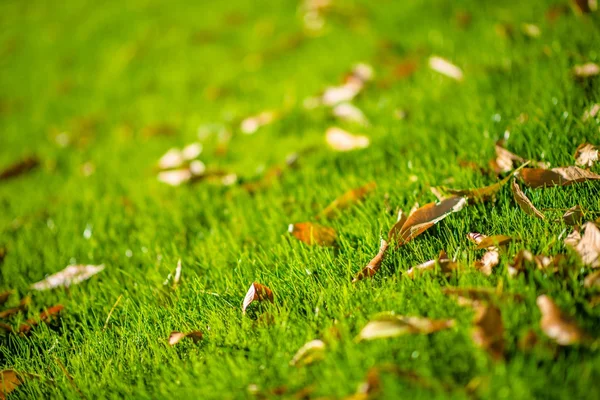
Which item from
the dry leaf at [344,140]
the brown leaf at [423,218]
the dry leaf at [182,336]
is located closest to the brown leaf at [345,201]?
the brown leaf at [423,218]

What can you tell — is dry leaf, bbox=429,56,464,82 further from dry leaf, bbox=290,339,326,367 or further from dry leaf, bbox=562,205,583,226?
dry leaf, bbox=290,339,326,367

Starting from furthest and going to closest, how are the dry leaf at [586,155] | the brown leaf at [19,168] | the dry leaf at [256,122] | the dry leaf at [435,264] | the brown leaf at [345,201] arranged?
the brown leaf at [19,168] < the dry leaf at [256,122] < the brown leaf at [345,201] < the dry leaf at [586,155] < the dry leaf at [435,264]

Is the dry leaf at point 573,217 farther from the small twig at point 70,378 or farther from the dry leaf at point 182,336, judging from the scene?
the small twig at point 70,378

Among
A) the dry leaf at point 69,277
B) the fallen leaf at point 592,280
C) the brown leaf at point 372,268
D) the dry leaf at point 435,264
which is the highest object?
the fallen leaf at point 592,280

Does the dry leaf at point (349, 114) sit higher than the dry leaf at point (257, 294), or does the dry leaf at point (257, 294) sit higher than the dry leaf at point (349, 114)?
the dry leaf at point (257, 294)

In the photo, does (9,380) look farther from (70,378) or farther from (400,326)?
(400,326)

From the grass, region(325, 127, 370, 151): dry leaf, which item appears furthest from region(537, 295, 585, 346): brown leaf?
region(325, 127, 370, 151): dry leaf
